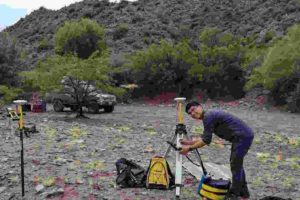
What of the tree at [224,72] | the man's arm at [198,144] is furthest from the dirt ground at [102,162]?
the tree at [224,72]

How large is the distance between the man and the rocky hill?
5022 cm

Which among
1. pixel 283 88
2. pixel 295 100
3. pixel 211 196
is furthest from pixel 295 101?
pixel 211 196

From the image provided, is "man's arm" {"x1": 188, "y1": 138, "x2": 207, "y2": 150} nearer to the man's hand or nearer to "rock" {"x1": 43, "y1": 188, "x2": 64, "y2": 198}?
the man's hand

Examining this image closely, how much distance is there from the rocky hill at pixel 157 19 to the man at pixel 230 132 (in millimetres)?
50222

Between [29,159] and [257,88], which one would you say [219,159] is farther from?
[257,88]

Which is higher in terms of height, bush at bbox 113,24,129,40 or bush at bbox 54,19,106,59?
bush at bbox 113,24,129,40

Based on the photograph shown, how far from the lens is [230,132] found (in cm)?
895

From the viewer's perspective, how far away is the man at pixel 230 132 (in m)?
8.74

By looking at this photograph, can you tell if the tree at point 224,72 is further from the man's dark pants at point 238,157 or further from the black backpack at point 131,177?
the man's dark pants at point 238,157

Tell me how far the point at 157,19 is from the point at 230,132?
6834cm

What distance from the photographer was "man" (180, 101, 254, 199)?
8742 millimetres

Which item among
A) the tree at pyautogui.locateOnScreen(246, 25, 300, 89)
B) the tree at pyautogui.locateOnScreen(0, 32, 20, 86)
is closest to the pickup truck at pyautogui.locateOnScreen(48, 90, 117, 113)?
the tree at pyautogui.locateOnScreen(246, 25, 300, 89)

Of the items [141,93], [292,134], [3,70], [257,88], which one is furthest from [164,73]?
[292,134]

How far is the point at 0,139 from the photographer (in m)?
16.0
